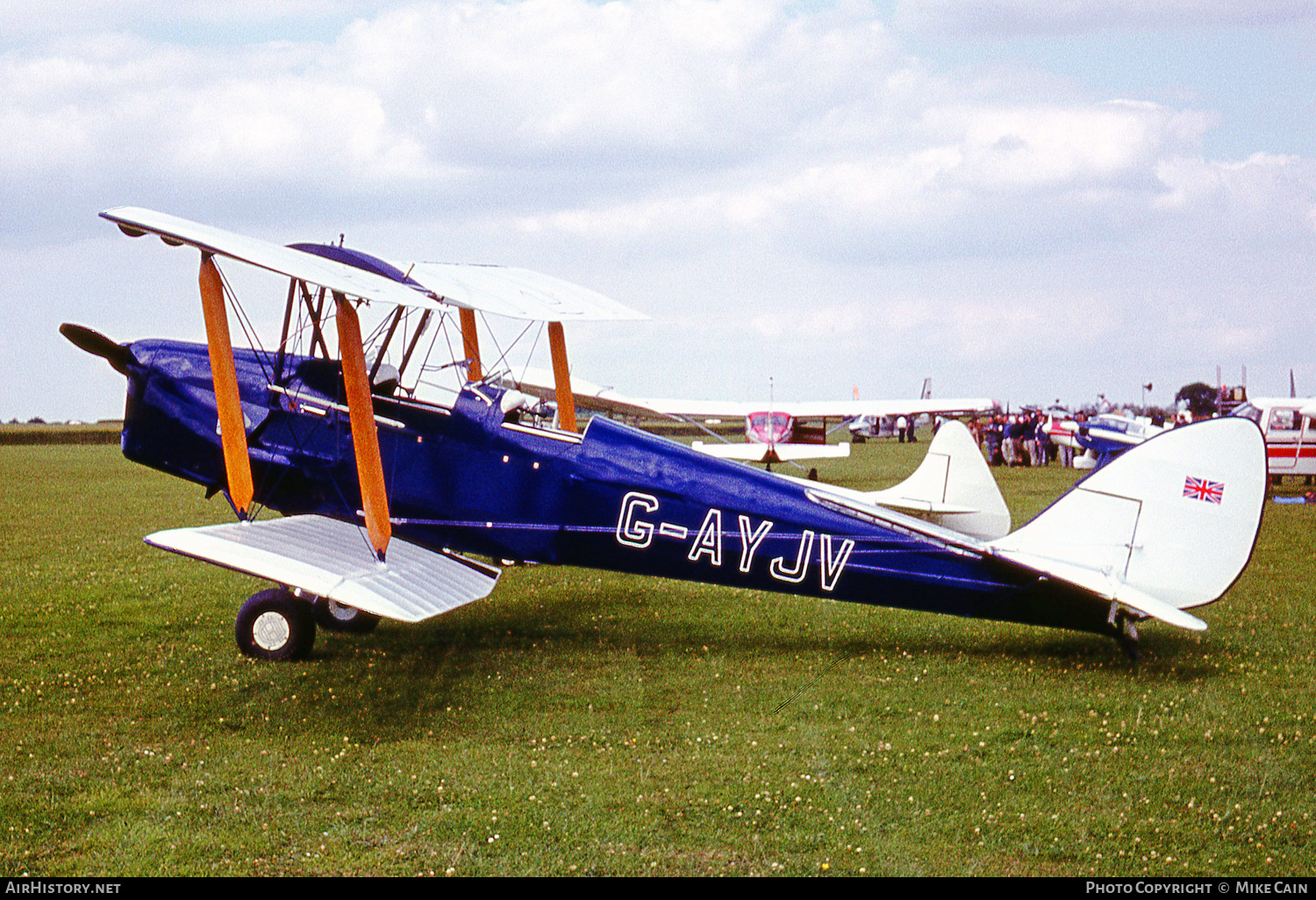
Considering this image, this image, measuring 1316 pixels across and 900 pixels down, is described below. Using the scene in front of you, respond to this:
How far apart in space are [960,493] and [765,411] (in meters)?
21.0

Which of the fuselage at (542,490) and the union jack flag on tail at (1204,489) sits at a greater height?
the union jack flag on tail at (1204,489)

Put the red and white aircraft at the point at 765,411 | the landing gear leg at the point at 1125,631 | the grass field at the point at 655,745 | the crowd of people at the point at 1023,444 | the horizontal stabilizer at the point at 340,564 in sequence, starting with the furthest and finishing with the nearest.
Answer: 1. the crowd of people at the point at 1023,444
2. the red and white aircraft at the point at 765,411
3. the landing gear leg at the point at 1125,631
4. the horizontal stabilizer at the point at 340,564
5. the grass field at the point at 655,745

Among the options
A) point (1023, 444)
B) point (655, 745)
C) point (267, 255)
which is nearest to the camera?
point (655, 745)

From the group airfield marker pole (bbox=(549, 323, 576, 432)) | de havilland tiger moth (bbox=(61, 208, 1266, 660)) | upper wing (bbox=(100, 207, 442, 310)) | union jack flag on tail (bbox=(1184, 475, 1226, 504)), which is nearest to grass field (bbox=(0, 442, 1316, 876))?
de havilland tiger moth (bbox=(61, 208, 1266, 660))

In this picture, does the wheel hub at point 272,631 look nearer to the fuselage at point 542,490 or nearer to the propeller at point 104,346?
the fuselage at point 542,490

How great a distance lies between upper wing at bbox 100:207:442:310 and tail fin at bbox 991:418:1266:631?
415 centimetres

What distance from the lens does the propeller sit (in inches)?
314

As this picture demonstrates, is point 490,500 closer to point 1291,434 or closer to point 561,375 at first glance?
point 561,375

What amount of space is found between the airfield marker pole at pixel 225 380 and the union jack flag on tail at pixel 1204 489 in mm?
5783

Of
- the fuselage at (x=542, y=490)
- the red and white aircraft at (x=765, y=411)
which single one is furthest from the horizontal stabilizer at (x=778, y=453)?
the fuselage at (x=542, y=490)

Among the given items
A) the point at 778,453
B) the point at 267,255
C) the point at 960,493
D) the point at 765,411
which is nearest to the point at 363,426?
the point at 267,255

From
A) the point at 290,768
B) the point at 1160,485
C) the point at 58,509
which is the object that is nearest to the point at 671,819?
the point at 290,768

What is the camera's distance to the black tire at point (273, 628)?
7.25m

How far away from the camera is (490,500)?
779cm
